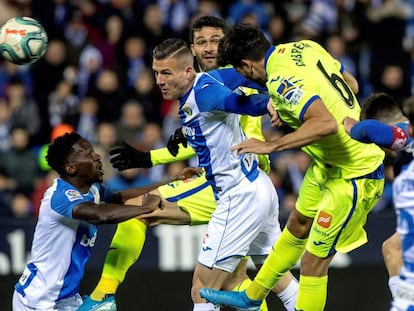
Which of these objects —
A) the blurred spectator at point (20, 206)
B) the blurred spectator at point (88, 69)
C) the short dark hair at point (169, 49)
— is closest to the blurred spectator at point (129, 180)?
the blurred spectator at point (20, 206)

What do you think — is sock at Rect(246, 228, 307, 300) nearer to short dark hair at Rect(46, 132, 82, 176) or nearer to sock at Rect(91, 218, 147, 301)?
sock at Rect(91, 218, 147, 301)

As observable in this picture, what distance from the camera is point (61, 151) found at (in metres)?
7.42

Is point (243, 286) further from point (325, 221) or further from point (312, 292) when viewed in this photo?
point (325, 221)

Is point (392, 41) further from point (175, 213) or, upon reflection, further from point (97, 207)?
point (97, 207)

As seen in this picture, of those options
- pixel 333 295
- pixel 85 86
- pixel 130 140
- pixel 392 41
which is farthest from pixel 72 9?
pixel 333 295

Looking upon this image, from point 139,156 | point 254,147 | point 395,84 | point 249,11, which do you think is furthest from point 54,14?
point 254,147

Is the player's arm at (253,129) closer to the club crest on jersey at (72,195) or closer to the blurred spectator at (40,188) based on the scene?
the club crest on jersey at (72,195)

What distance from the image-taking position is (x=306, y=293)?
7.68m

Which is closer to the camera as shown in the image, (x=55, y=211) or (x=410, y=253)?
(x=410, y=253)

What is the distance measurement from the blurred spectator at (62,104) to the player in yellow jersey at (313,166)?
19.4 ft

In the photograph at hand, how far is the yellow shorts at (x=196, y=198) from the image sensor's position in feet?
27.0

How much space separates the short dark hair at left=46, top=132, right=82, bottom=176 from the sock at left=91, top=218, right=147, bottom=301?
87 cm

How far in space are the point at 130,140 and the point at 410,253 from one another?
23.4 feet

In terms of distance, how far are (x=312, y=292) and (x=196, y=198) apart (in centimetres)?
116
